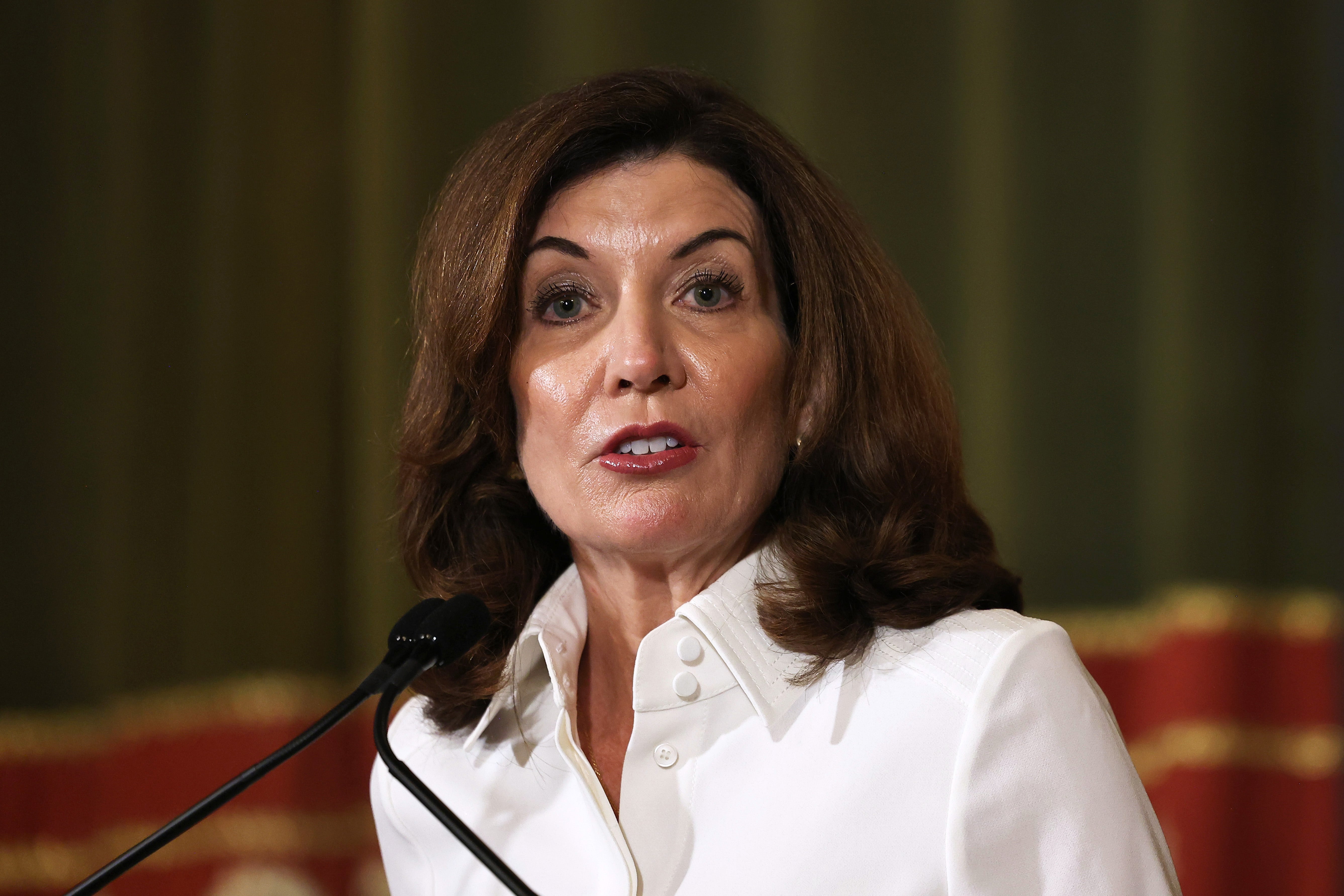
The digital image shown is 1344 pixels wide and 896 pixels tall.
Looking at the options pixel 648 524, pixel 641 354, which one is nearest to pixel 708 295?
pixel 641 354

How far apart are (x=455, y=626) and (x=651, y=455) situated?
0.83 ft

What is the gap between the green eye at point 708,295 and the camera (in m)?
1.17

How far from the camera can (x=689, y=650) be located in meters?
1.10

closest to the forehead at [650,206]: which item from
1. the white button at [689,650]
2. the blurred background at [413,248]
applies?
the white button at [689,650]

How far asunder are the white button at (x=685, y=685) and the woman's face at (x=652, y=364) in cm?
12

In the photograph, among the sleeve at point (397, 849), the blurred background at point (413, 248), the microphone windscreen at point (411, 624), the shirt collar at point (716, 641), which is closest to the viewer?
the microphone windscreen at point (411, 624)

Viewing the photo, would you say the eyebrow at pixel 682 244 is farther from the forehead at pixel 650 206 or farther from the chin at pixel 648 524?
the chin at pixel 648 524

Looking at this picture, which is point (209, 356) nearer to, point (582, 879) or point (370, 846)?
point (370, 846)

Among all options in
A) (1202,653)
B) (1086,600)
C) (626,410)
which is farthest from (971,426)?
(626,410)

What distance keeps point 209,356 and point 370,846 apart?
0.90 meters

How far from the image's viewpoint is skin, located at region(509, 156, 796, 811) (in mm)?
1120

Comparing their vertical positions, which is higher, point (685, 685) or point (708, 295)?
point (708, 295)

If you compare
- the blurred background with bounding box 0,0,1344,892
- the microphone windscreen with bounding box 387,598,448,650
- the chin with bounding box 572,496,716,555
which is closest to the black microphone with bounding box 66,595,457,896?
the microphone windscreen with bounding box 387,598,448,650

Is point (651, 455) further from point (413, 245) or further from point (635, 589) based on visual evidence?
point (413, 245)
